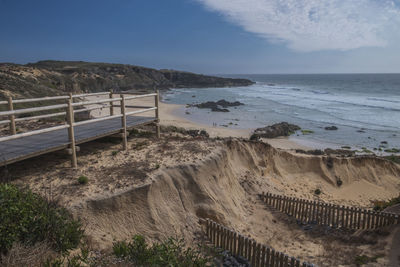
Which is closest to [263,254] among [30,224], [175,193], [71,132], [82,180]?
[175,193]

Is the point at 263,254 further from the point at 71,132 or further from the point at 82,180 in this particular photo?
the point at 71,132

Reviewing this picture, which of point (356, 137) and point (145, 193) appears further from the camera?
point (356, 137)

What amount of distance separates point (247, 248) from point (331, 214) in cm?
508

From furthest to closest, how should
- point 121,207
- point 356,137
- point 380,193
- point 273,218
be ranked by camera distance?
point 356,137
point 380,193
point 273,218
point 121,207

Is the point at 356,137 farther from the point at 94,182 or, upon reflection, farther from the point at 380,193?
the point at 94,182

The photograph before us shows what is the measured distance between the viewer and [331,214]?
11.6 meters

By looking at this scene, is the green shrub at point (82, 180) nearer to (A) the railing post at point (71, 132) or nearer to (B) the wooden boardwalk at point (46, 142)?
(A) the railing post at point (71, 132)

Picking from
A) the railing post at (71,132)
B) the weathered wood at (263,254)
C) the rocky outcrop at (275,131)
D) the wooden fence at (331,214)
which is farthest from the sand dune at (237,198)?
the rocky outcrop at (275,131)

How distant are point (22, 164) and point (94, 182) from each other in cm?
260

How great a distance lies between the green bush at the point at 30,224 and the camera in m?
5.08

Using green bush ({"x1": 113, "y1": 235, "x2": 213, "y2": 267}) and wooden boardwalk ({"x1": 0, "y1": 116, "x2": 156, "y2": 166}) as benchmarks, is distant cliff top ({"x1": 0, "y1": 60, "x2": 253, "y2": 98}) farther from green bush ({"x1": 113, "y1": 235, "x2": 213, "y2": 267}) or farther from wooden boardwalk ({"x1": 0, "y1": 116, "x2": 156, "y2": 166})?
green bush ({"x1": 113, "y1": 235, "x2": 213, "y2": 267})

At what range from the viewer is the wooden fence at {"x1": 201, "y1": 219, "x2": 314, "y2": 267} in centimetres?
759

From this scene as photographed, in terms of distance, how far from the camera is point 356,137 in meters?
28.4

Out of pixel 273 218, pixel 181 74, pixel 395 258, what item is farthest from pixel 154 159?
pixel 181 74
